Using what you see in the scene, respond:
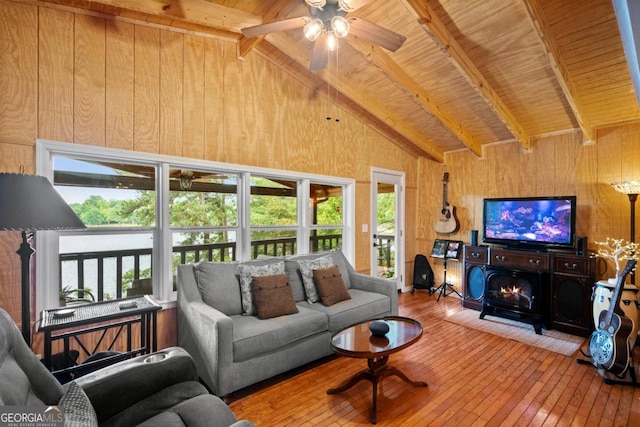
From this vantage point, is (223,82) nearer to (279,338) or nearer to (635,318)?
(279,338)

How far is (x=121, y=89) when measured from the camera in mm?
2686

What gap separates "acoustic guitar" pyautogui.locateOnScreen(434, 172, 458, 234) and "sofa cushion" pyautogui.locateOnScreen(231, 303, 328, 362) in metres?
3.22

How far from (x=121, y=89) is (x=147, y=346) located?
7.20ft

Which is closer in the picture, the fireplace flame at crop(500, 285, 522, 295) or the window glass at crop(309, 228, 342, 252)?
the fireplace flame at crop(500, 285, 522, 295)

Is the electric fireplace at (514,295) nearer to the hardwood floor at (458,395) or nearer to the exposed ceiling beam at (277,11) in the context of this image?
the hardwood floor at (458,395)

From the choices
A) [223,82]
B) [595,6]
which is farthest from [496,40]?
[223,82]

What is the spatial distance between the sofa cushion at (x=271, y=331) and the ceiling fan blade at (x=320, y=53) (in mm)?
2238

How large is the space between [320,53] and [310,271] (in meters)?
2.10

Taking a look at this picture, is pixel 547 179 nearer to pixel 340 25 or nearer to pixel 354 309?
pixel 354 309

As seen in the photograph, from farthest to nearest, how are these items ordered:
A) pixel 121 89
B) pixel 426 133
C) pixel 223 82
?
pixel 426 133, pixel 223 82, pixel 121 89

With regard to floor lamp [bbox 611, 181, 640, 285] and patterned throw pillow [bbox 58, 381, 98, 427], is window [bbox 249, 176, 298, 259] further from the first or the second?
floor lamp [bbox 611, 181, 640, 285]

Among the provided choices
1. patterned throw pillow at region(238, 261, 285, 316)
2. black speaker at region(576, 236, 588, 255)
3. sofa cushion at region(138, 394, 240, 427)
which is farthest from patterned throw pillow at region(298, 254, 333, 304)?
black speaker at region(576, 236, 588, 255)

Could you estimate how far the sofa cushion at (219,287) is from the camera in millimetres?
2697

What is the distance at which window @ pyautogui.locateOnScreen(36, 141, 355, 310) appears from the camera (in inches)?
100
